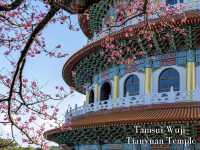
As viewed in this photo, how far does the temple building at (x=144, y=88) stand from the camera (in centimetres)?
1809

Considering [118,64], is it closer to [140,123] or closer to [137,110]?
[137,110]

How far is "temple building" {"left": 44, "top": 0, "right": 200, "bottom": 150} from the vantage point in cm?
1809

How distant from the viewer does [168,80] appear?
21359mm

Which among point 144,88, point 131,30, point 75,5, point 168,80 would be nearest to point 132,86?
point 144,88

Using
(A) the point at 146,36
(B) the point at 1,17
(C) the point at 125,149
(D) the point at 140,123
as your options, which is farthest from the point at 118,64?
(B) the point at 1,17

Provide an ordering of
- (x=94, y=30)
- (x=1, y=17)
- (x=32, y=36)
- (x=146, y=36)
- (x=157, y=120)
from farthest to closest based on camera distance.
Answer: (x=94, y=30), (x=146, y=36), (x=157, y=120), (x=1, y=17), (x=32, y=36)

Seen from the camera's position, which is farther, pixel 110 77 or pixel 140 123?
pixel 110 77

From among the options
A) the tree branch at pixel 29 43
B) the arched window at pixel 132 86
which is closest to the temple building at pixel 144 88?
the arched window at pixel 132 86

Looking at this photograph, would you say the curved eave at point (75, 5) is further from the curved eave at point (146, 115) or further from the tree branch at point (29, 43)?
the curved eave at point (146, 115)

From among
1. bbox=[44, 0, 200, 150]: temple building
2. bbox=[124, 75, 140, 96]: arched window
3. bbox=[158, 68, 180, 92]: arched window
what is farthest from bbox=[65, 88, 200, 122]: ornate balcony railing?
bbox=[124, 75, 140, 96]: arched window

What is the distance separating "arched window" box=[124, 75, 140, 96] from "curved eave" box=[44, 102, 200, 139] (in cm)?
226

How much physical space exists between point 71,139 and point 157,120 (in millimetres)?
7558

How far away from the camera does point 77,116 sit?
23938mm

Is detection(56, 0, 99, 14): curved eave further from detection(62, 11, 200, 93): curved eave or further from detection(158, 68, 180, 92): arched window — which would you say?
detection(158, 68, 180, 92): arched window
